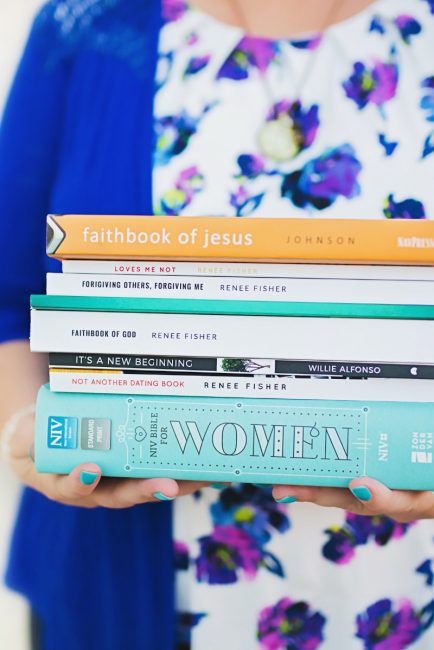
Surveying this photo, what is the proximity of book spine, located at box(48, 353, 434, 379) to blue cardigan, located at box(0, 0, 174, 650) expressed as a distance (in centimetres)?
23

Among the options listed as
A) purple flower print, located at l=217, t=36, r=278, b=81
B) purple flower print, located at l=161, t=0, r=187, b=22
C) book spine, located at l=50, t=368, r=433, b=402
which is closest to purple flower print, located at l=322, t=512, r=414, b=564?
book spine, located at l=50, t=368, r=433, b=402

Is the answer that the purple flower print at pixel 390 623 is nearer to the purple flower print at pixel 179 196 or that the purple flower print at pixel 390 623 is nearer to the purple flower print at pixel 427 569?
the purple flower print at pixel 427 569

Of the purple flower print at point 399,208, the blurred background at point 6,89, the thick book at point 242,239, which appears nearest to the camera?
the thick book at point 242,239

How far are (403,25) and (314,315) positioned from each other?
0.44 meters

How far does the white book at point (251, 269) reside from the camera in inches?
23.5

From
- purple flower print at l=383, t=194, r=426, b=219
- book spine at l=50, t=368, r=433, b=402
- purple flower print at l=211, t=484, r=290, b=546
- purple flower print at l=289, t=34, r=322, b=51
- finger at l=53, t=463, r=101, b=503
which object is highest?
purple flower print at l=289, t=34, r=322, b=51

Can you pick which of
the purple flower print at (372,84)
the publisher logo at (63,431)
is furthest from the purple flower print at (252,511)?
the purple flower print at (372,84)

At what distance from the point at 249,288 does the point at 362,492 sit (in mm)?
215

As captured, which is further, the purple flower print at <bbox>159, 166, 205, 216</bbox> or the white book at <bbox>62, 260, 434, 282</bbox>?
the purple flower print at <bbox>159, 166, 205, 216</bbox>

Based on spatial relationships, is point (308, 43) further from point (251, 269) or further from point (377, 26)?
point (251, 269)

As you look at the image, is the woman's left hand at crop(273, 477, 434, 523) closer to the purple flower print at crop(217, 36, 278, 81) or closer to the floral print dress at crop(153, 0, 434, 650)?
the floral print dress at crop(153, 0, 434, 650)

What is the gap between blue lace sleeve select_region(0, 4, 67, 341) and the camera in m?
Result: 0.86

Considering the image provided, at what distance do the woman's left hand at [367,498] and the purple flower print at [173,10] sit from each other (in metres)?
0.62

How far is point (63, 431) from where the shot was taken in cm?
62
